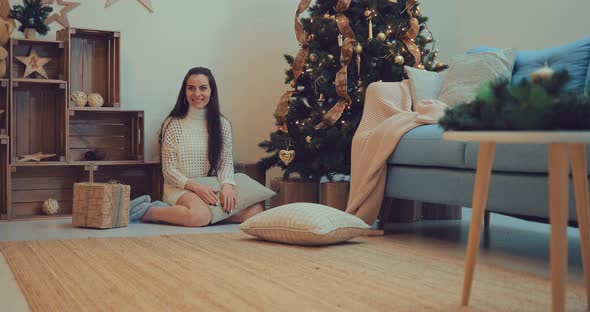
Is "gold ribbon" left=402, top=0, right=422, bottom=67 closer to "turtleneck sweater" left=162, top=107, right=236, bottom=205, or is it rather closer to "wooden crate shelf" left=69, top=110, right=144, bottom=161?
"turtleneck sweater" left=162, top=107, right=236, bottom=205

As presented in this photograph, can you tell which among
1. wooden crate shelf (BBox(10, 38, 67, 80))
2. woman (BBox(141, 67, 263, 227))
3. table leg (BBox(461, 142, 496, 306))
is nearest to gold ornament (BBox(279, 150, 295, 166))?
woman (BBox(141, 67, 263, 227))

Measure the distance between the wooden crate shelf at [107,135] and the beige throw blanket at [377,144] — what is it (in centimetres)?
143

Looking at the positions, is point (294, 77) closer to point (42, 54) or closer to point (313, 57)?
point (313, 57)

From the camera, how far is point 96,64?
4086 millimetres

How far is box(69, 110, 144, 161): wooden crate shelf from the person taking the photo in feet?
13.2

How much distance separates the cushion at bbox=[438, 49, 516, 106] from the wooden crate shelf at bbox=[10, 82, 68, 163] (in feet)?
6.74

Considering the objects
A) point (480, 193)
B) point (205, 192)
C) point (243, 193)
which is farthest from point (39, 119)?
point (480, 193)

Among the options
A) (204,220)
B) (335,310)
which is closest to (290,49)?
(204,220)

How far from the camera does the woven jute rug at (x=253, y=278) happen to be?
1.68 m

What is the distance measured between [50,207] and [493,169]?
2410 millimetres

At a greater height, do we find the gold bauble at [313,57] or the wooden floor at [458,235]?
the gold bauble at [313,57]

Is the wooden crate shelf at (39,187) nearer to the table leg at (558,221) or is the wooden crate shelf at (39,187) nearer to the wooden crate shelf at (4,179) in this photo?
the wooden crate shelf at (4,179)

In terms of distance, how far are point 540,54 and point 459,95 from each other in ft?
1.37

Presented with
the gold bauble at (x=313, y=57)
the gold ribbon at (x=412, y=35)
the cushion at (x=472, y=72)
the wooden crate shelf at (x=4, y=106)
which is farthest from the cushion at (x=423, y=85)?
the wooden crate shelf at (x=4, y=106)
